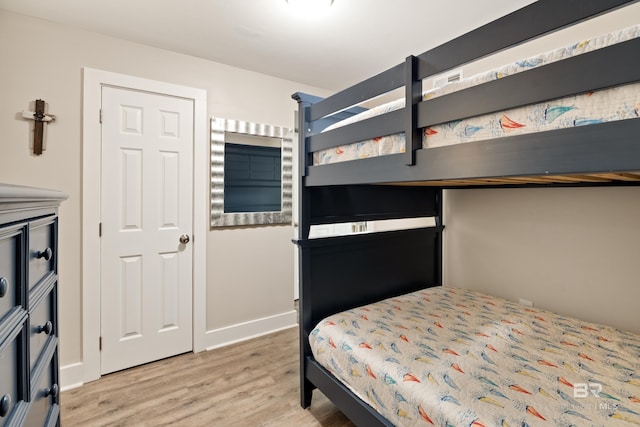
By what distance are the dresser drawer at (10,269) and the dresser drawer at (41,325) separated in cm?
15

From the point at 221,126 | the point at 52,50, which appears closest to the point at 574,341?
the point at 221,126

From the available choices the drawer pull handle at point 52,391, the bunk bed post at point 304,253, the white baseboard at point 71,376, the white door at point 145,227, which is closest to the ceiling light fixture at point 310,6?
the bunk bed post at point 304,253

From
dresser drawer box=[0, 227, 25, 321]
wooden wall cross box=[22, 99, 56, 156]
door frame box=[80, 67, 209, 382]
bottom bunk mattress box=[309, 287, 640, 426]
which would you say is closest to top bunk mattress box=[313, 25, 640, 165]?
bottom bunk mattress box=[309, 287, 640, 426]

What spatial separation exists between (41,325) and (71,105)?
1.63 m

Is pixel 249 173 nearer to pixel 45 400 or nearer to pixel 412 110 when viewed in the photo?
pixel 412 110

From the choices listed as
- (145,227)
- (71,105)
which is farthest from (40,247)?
(71,105)

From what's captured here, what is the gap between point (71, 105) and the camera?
205 centimetres

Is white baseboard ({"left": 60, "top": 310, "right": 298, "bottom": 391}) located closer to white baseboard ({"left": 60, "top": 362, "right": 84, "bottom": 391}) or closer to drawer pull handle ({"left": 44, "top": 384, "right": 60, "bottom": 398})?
white baseboard ({"left": 60, "top": 362, "right": 84, "bottom": 391})

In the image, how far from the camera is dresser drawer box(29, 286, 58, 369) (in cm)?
93

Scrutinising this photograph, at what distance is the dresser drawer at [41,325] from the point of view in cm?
93

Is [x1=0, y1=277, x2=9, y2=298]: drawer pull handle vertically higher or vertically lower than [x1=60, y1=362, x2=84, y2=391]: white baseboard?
higher

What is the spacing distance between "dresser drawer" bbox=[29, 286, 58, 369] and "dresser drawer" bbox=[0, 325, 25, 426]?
4.0 inches

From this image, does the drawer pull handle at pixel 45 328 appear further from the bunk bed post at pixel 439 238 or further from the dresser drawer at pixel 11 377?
the bunk bed post at pixel 439 238

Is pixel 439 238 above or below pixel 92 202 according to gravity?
below
